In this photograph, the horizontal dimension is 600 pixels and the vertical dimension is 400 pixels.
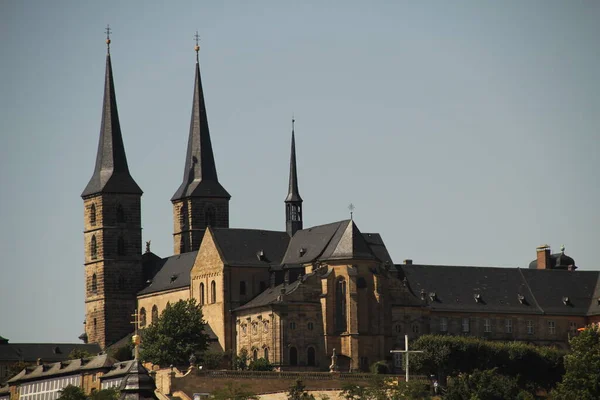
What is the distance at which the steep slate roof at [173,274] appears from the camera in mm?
179625

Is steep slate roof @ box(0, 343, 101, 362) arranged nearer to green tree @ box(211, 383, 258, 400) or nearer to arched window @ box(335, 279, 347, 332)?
arched window @ box(335, 279, 347, 332)

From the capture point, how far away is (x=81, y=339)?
190875 mm

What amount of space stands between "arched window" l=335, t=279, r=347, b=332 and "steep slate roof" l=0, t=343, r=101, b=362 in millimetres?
27307

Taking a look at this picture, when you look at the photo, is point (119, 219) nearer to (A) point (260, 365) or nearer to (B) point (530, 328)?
(A) point (260, 365)

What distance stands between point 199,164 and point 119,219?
881 cm

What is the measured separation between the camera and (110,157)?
7323 inches

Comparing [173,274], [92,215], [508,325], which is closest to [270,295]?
[173,274]

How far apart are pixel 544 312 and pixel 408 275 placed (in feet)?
40.9

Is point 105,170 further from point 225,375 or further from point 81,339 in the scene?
point 225,375

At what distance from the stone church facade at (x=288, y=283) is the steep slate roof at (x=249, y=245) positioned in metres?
0.12

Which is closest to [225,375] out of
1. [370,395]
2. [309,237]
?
[370,395]

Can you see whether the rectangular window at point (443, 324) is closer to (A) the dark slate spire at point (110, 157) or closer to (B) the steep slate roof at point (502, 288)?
(B) the steep slate roof at point (502, 288)

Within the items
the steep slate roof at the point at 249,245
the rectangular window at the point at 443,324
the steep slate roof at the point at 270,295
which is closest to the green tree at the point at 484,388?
the steep slate roof at the point at 270,295

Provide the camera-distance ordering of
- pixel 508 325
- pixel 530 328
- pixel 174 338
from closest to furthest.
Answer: pixel 174 338
pixel 508 325
pixel 530 328
